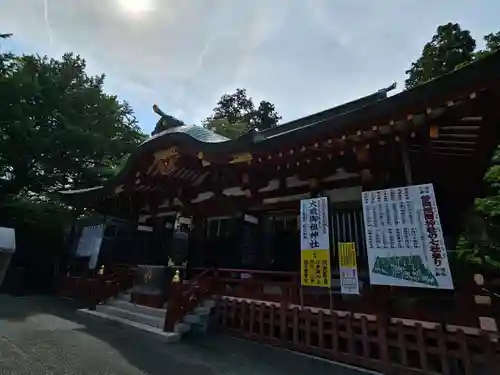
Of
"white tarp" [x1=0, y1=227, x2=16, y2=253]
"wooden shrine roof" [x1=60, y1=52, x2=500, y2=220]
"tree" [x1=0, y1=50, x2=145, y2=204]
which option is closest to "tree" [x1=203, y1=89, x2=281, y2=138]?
"tree" [x1=0, y1=50, x2=145, y2=204]

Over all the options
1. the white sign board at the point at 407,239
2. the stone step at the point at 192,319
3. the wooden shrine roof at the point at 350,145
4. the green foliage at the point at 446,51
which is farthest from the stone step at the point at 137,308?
the green foliage at the point at 446,51

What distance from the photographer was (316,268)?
5.40 meters

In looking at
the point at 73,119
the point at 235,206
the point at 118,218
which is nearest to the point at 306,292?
the point at 235,206

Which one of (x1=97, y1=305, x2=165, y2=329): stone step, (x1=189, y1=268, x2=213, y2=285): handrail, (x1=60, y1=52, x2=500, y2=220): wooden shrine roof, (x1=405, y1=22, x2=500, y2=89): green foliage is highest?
(x1=405, y1=22, x2=500, y2=89): green foliage

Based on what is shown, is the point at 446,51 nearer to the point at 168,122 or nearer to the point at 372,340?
the point at 168,122

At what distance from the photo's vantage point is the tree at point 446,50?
597 inches

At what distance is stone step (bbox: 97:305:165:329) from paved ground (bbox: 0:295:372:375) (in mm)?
334

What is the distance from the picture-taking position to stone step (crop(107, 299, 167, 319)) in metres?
7.16

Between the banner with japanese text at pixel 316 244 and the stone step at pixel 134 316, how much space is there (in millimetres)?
3229

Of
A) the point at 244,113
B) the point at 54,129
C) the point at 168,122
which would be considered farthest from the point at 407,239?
the point at 244,113

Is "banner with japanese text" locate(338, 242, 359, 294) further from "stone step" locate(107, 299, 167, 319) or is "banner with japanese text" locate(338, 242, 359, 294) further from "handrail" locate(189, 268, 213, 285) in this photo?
"stone step" locate(107, 299, 167, 319)

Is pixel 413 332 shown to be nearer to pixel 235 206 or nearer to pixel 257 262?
pixel 257 262

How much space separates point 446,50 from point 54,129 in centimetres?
1811

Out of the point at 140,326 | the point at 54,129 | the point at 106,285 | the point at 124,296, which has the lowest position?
the point at 140,326
